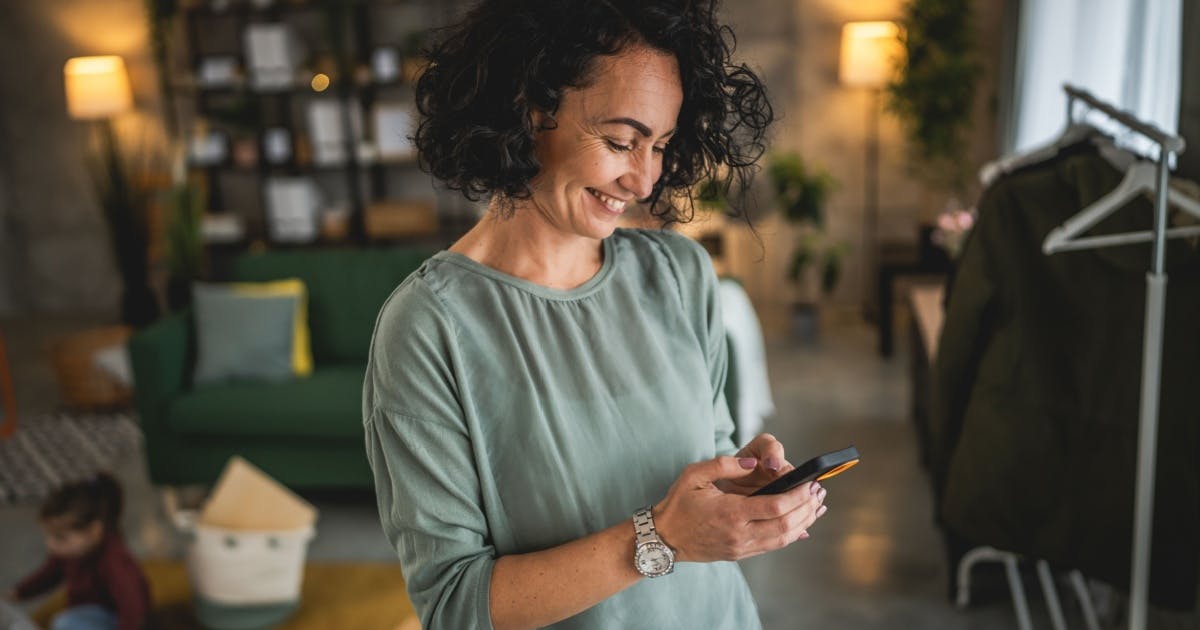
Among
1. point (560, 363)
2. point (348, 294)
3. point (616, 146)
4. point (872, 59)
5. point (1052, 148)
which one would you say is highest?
point (872, 59)

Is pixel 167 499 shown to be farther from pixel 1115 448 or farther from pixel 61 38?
pixel 61 38

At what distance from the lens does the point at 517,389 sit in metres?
1.03

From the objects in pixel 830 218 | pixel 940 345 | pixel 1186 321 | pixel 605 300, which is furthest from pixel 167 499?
pixel 830 218

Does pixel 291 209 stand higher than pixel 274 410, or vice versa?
pixel 291 209

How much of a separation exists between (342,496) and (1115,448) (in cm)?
263

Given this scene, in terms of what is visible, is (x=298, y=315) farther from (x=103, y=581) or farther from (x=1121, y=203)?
(x=1121, y=203)

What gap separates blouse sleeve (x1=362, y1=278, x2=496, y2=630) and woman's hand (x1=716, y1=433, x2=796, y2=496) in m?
0.28

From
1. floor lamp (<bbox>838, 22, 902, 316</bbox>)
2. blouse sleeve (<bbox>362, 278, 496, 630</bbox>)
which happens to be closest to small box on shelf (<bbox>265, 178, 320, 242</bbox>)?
floor lamp (<bbox>838, 22, 902, 316</bbox>)

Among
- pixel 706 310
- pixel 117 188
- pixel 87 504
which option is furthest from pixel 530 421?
pixel 117 188

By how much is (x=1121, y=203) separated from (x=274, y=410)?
2.66 metres

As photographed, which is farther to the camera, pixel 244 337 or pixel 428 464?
pixel 244 337

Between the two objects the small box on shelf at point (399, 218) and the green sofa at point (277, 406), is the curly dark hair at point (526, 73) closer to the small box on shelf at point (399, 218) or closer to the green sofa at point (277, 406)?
the green sofa at point (277, 406)

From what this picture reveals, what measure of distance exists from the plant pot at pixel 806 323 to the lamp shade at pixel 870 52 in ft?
4.17

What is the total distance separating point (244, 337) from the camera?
11.8 ft
